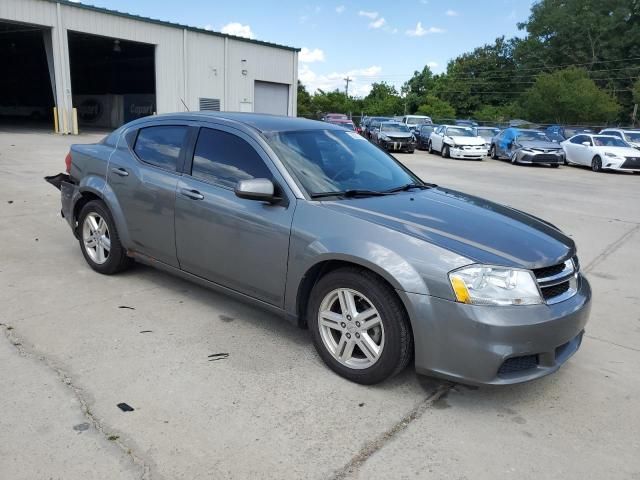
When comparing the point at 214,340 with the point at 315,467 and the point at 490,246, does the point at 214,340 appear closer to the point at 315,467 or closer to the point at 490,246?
the point at 315,467

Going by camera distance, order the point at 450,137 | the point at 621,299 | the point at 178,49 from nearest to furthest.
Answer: the point at 621,299 → the point at 450,137 → the point at 178,49

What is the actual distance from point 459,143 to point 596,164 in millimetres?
5577

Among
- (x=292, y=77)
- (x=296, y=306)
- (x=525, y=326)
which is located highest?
(x=292, y=77)

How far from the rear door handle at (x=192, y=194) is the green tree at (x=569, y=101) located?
2091 inches

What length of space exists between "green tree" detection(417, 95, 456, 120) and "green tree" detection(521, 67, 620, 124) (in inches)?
729

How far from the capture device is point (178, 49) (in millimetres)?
29328

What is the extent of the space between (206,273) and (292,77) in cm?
3342

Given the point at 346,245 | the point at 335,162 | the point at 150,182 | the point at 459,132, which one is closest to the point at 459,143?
the point at 459,132

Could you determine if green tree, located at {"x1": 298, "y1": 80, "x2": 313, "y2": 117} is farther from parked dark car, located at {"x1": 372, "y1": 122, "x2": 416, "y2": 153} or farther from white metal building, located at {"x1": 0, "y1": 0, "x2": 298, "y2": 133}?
parked dark car, located at {"x1": 372, "y1": 122, "x2": 416, "y2": 153}

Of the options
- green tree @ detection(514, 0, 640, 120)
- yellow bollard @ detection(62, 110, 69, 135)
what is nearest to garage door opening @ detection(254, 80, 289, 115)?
yellow bollard @ detection(62, 110, 69, 135)

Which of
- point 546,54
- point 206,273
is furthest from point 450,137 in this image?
point 546,54

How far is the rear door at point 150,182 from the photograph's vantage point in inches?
174

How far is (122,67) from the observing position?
39.1 meters

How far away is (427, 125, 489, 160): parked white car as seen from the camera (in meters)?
23.7
